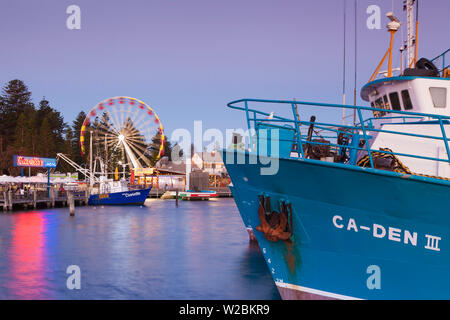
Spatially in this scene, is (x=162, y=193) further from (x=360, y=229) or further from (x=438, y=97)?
(x=360, y=229)

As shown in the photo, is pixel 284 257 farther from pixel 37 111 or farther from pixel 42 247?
pixel 37 111

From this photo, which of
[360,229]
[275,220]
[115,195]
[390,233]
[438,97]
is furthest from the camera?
[115,195]

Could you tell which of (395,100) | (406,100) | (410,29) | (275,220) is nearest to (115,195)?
(410,29)

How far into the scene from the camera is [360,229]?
25.3ft

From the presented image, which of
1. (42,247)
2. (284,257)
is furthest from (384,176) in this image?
(42,247)

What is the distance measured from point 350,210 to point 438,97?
3.75 m

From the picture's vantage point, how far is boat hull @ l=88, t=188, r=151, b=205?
5100 centimetres

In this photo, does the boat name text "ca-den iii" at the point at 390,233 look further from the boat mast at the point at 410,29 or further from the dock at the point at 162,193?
the dock at the point at 162,193

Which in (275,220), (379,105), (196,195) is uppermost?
(379,105)

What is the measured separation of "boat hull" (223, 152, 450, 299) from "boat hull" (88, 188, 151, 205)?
4451 cm

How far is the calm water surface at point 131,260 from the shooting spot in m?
14.5

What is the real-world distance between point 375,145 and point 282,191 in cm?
239

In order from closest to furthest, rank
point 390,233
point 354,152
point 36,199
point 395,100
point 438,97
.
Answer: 1. point 390,233
2. point 354,152
3. point 438,97
4. point 395,100
5. point 36,199
